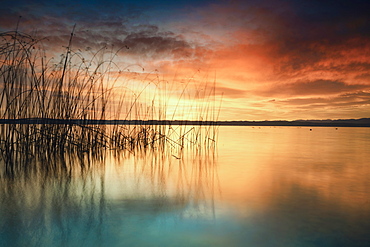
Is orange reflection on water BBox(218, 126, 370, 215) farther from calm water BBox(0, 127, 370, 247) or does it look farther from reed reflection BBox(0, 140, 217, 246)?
reed reflection BBox(0, 140, 217, 246)

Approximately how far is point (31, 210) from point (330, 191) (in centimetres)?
233

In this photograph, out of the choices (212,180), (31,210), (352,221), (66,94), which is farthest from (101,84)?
(352,221)

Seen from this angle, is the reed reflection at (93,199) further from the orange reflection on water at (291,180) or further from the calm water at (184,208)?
the orange reflection on water at (291,180)

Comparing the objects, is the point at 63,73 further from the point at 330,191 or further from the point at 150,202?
the point at 330,191

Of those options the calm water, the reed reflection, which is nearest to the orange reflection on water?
the calm water

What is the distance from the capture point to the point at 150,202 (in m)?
1.94

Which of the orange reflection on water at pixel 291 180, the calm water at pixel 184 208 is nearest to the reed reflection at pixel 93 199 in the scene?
the calm water at pixel 184 208

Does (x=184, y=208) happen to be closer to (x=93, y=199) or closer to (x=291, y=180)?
(x=93, y=199)

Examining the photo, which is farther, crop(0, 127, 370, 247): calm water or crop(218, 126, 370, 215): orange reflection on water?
crop(218, 126, 370, 215): orange reflection on water

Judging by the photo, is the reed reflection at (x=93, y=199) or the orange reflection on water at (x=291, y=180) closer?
the reed reflection at (x=93, y=199)

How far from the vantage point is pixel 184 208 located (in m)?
1.81

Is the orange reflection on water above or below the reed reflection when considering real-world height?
above

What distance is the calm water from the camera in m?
1.35

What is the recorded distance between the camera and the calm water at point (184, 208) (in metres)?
1.35
